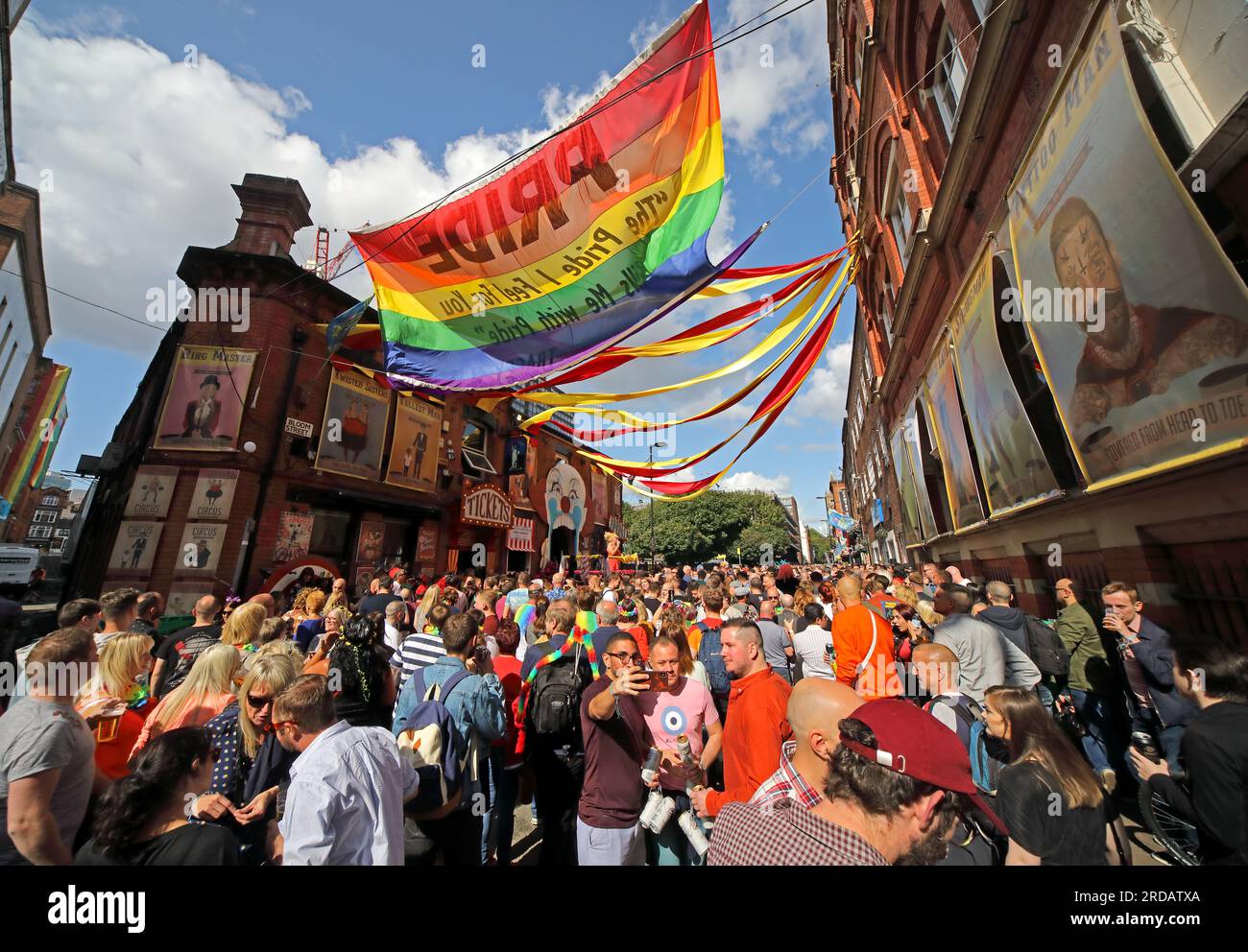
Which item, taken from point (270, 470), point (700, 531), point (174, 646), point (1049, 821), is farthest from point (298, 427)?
point (700, 531)

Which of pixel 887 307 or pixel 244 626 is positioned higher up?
pixel 887 307

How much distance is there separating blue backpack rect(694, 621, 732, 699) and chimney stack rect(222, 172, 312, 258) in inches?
584

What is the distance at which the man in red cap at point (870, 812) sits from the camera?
1344mm

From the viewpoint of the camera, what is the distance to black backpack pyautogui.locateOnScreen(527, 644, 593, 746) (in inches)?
118

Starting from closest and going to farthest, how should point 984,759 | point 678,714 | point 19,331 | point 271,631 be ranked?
point 678,714 < point 984,759 < point 271,631 < point 19,331

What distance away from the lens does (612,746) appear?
2.69 m

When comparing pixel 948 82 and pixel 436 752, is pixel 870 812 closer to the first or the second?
pixel 436 752

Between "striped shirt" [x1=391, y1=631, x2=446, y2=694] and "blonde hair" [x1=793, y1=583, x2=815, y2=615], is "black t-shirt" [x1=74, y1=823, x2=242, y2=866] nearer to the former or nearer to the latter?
"striped shirt" [x1=391, y1=631, x2=446, y2=694]

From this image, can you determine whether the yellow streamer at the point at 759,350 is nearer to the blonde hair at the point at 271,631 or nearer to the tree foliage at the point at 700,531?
the blonde hair at the point at 271,631

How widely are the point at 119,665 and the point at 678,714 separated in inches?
141

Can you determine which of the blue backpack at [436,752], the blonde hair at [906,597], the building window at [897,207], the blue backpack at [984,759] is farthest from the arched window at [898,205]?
the blue backpack at [436,752]
